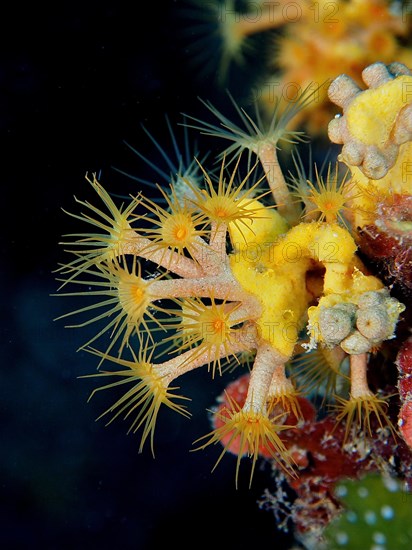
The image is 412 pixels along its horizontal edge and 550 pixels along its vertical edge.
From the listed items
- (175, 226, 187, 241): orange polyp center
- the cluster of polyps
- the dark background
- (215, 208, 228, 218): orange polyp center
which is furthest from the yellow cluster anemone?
the dark background

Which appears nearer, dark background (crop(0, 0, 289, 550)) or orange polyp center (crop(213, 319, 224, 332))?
orange polyp center (crop(213, 319, 224, 332))

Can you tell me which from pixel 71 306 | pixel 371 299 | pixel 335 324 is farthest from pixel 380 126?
pixel 71 306

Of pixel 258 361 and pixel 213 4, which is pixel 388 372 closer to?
pixel 258 361

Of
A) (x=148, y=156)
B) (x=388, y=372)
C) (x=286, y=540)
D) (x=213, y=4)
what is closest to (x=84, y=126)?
(x=148, y=156)

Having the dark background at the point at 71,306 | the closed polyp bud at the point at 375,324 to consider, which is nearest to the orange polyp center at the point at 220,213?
the closed polyp bud at the point at 375,324

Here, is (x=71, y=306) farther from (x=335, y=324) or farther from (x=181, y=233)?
(x=335, y=324)

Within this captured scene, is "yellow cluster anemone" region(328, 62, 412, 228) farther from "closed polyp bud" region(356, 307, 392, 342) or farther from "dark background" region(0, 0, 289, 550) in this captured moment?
"dark background" region(0, 0, 289, 550)
